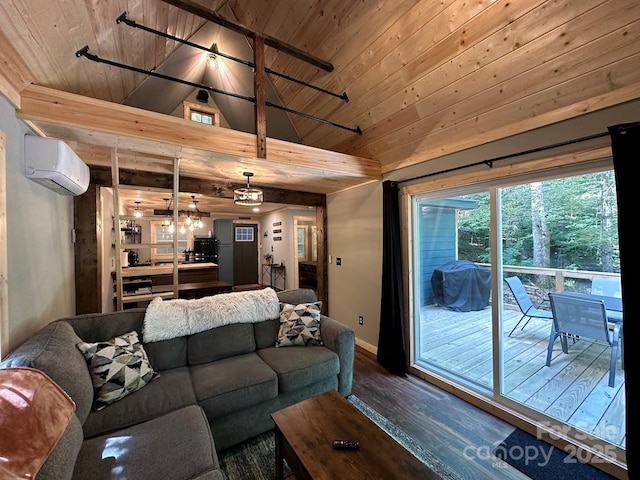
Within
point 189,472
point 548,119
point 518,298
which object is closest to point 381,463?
point 189,472

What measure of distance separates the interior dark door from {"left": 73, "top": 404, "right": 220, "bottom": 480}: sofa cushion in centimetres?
734

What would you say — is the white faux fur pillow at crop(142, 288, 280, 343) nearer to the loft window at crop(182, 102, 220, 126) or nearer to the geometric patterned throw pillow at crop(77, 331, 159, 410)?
the geometric patterned throw pillow at crop(77, 331, 159, 410)

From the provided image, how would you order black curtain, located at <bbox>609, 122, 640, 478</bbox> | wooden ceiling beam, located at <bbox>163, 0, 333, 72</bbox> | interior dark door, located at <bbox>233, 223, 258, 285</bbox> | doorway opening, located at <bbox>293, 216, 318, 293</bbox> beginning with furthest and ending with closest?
interior dark door, located at <bbox>233, 223, 258, 285</bbox> < doorway opening, located at <bbox>293, 216, 318, 293</bbox> < wooden ceiling beam, located at <bbox>163, 0, 333, 72</bbox> < black curtain, located at <bbox>609, 122, 640, 478</bbox>

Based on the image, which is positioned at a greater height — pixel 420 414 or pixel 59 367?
pixel 59 367

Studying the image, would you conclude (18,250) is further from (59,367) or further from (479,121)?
(479,121)

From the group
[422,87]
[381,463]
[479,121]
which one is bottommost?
[381,463]

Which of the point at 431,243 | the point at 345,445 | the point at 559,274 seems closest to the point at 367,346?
the point at 431,243

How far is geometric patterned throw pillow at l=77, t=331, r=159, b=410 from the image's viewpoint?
171cm

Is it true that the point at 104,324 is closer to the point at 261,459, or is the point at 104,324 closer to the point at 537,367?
the point at 261,459

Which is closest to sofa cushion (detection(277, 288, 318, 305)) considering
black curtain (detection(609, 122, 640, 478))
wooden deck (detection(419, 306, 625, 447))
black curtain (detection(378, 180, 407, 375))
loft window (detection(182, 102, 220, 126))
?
black curtain (detection(378, 180, 407, 375))

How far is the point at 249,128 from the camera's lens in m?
4.44

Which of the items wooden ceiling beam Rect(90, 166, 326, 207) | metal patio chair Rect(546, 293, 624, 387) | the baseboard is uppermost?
wooden ceiling beam Rect(90, 166, 326, 207)

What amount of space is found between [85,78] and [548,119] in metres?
3.70

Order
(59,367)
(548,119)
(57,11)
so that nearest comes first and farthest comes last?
1. (59,367)
2. (57,11)
3. (548,119)
